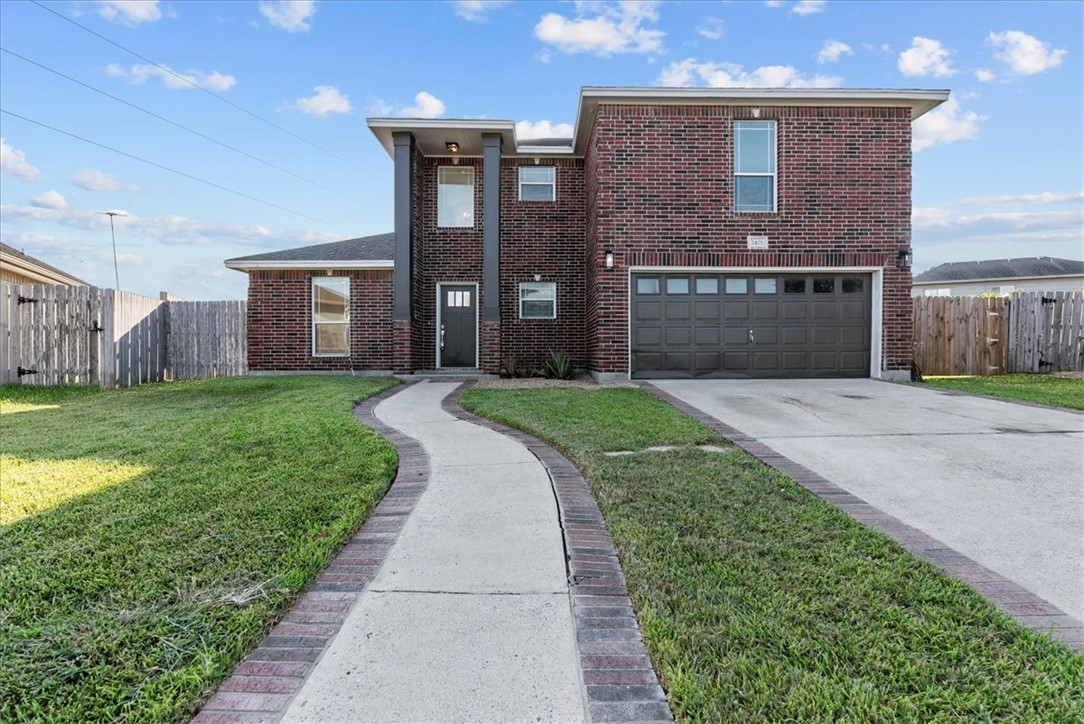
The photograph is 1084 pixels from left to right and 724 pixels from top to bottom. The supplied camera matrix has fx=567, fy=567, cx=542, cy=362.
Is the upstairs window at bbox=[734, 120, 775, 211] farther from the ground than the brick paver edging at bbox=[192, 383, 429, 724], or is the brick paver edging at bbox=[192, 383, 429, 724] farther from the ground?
the upstairs window at bbox=[734, 120, 775, 211]

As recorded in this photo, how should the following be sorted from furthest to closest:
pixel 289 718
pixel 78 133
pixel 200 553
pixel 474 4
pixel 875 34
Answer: pixel 78 133
pixel 474 4
pixel 875 34
pixel 200 553
pixel 289 718

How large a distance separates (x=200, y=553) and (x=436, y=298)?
36.1ft

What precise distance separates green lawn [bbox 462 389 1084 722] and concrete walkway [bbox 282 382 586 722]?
0.36 m

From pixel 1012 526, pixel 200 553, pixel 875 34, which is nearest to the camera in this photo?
pixel 200 553

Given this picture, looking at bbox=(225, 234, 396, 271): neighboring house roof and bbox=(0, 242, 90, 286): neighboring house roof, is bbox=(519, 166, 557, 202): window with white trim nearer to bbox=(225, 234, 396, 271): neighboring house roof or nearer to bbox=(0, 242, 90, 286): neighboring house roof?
bbox=(225, 234, 396, 271): neighboring house roof

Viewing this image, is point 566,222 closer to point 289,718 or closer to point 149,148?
point 289,718

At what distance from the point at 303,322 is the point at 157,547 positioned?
11.3 metres

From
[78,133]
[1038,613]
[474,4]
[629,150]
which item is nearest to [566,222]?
[629,150]

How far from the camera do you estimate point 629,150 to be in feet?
35.0

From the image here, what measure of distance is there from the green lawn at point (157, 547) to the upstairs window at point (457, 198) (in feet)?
26.6

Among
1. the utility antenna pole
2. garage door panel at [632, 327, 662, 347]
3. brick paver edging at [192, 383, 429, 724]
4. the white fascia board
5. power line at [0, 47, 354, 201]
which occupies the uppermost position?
power line at [0, 47, 354, 201]

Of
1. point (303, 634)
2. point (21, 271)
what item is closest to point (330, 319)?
point (21, 271)

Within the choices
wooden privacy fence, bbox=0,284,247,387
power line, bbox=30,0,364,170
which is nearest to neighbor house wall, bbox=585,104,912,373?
wooden privacy fence, bbox=0,284,247,387

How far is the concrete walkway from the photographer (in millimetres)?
1676
